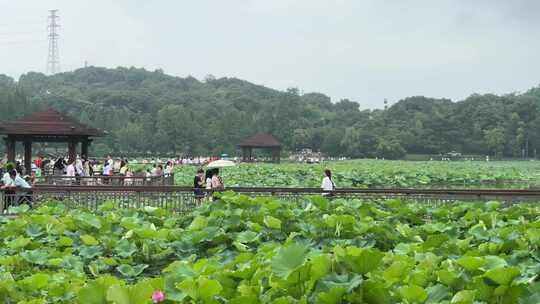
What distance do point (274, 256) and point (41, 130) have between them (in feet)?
53.6

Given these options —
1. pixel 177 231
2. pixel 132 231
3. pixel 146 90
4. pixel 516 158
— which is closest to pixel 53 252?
pixel 132 231

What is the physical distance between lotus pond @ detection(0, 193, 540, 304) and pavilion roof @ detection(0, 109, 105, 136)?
10.2 m

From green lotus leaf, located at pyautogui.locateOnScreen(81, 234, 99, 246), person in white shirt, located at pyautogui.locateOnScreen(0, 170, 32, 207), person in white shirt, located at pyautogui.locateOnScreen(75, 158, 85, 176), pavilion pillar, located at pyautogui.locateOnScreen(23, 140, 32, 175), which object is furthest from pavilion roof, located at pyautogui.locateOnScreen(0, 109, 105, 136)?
green lotus leaf, located at pyautogui.locateOnScreen(81, 234, 99, 246)

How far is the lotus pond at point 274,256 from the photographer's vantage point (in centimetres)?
372

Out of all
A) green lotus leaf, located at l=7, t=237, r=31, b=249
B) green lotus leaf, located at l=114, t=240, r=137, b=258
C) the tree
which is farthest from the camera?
the tree

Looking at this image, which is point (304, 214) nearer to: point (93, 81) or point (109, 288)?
point (109, 288)

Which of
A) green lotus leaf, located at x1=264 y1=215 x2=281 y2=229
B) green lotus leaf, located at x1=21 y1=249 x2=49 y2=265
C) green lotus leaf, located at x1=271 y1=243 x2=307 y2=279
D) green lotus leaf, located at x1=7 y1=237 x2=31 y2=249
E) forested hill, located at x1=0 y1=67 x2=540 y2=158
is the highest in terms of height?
forested hill, located at x1=0 y1=67 x2=540 y2=158

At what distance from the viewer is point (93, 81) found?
416 feet

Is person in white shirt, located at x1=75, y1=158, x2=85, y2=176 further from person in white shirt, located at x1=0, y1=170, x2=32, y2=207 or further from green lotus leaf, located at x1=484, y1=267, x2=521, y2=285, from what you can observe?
green lotus leaf, located at x1=484, y1=267, x2=521, y2=285

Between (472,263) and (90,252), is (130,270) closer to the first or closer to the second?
(90,252)

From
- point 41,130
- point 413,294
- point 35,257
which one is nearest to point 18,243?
point 35,257

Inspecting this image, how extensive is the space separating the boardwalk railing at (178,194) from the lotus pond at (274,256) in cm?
397

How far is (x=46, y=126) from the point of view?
19109 millimetres

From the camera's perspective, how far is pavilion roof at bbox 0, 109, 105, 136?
1875cm
